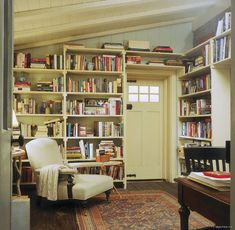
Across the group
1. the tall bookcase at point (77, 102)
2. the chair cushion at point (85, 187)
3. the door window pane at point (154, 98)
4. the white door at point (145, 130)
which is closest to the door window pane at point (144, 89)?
the white door at point (145, 130)

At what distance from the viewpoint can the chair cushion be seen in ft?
11.8

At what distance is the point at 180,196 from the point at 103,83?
3484mm

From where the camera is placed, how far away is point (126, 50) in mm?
5141

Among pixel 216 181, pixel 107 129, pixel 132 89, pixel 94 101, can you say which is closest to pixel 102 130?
pixel 107 129

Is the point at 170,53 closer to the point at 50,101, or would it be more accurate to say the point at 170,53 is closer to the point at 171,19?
the point at 171,19

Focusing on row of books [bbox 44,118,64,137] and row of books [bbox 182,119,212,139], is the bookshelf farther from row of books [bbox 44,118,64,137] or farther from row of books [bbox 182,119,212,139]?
row of books [bbox 182,119,212,139]

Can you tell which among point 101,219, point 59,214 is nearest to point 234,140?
point 101,219

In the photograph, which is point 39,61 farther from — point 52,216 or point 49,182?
point 52,216

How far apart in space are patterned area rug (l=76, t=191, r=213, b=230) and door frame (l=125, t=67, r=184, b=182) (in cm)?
103

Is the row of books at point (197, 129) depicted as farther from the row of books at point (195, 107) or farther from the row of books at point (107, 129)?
the row of books at point (107, 129)

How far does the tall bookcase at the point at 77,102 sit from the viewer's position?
484 centimetres

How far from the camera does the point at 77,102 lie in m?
4.97

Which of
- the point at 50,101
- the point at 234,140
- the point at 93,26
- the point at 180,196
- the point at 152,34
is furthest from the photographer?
the point at 152,34

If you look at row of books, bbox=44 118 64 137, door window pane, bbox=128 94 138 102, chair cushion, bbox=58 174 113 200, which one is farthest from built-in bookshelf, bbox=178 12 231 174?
row of books, bbox=44 118 64 137
